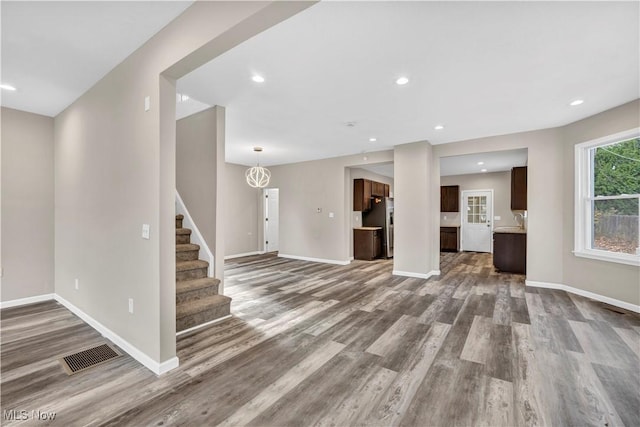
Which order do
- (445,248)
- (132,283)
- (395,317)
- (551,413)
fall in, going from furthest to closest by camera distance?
(445,248)
(395,317)
(132,283)
(551,413)

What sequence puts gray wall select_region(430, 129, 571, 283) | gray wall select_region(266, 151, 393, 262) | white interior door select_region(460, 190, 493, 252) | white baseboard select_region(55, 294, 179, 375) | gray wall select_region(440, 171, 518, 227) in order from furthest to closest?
white interior door select_region(460, 190, 493, 252)
gray wall select_region(440, 171, 518, 227)
gray wall select_region(266, 151, 393, 262)
gray wall select_region(430, 129, 571, 283)
white baseboard select_region(55, 294, 179, 375)

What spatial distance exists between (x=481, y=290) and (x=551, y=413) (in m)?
3.05

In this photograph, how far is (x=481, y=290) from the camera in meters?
4.55

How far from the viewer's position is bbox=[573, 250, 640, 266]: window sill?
356cm

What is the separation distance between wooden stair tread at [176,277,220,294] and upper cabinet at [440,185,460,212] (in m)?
8.32

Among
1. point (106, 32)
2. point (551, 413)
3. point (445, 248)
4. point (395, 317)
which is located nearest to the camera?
point (551, 413)

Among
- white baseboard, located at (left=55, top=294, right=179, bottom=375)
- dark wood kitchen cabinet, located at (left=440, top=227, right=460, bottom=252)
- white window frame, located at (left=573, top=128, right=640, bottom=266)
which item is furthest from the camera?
dark wood kitchen cabinet, located at (left=440, top=227, right=460, bottom=252)

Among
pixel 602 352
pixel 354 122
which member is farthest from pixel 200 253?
pixel 602 352

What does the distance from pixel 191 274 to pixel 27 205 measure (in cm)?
261

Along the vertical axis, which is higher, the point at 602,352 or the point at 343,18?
the point at 343,18

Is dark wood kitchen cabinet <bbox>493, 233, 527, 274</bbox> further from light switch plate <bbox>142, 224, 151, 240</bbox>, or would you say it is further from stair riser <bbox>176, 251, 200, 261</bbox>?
Result: light switch plate <bbox>142, 224, 151, 240</bbox>

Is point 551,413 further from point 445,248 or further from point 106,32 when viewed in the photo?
point 445,248

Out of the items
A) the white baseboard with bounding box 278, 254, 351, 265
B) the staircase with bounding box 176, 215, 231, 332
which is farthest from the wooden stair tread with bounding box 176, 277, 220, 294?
the white baseboard with bounding box 278, 254, 351, 265

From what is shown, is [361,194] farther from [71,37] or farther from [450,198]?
[71,37]
